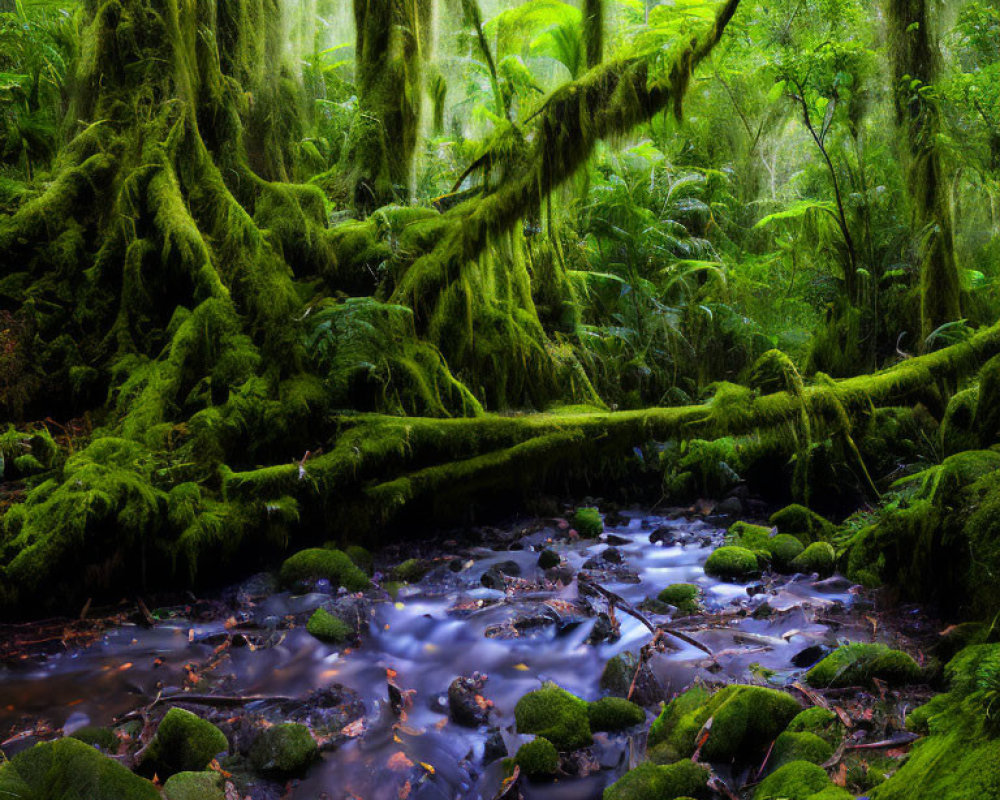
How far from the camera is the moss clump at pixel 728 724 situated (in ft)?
9.11

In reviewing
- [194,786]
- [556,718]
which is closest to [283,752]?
[194,786]

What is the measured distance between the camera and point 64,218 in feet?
19.1

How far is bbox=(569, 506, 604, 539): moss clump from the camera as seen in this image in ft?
20.1

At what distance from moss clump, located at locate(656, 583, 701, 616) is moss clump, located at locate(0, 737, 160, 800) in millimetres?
3209

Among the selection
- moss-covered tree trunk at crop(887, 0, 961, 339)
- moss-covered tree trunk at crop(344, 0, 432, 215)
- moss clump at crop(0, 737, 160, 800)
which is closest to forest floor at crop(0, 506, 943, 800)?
moss clump at crop(0, 737, 160, 800)

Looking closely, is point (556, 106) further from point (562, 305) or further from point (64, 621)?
point (64, 621)

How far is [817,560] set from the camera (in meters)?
4.92

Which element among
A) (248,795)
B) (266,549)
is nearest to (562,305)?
(266,549)

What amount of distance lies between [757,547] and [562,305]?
3792 millimetres

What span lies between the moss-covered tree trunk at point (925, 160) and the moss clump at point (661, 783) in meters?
6.78

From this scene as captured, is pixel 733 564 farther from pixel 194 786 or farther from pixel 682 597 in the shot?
pixel 194 786

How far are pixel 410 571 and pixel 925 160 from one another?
7188mm

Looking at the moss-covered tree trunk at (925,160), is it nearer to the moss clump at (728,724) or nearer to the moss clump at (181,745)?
the moss clump at (728,724)

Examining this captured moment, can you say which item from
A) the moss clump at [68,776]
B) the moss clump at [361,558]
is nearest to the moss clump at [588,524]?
the moss clump at [361,558]
